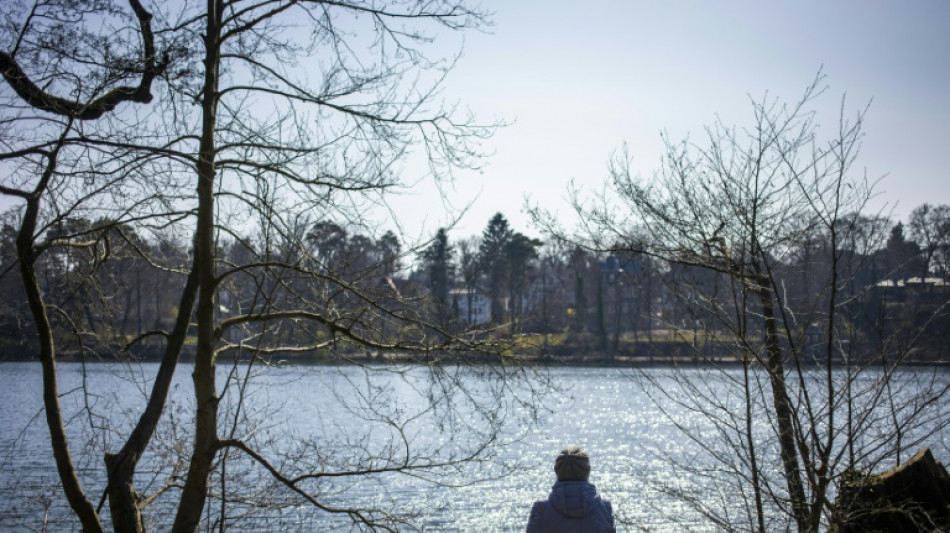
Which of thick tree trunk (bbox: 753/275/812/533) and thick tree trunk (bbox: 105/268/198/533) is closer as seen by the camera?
thick tree trunk (bbox: 753/275/812/533)

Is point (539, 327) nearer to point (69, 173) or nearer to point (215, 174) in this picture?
point (215, 174)

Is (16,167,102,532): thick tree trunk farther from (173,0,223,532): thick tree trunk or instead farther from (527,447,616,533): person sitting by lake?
(527,447,616,533): person sitting by lake

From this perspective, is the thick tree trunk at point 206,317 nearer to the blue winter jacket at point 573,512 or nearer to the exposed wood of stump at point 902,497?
the blue winter jacket at point 573,512

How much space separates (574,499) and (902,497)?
219cm

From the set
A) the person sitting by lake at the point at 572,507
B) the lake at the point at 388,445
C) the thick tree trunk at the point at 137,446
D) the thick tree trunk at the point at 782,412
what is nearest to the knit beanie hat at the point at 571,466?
the person sitting by lake at the point at 572,507

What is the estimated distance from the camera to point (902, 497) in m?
5.11

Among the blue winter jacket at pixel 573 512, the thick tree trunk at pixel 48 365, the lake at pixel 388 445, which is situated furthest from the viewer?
the lake at pixel 388 445

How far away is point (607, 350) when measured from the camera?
5431 centimetres

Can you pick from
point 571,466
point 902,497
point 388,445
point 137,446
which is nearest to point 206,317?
point 137,446

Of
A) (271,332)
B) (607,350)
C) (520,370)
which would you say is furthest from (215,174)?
(607,350)

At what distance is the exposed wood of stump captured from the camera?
16.3ft

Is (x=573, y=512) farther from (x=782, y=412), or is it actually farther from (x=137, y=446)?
(x=137, y=446)

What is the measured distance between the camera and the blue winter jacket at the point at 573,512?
170 inches

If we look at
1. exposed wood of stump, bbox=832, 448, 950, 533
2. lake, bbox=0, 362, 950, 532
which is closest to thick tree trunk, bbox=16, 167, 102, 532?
lake, bbox=0, 362, 950, 532
